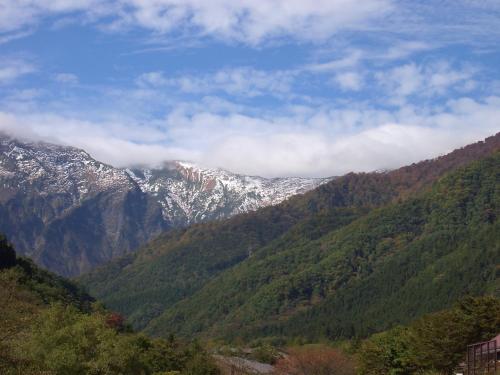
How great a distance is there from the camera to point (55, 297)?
441 ft

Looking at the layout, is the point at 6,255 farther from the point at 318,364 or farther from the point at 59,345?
Result: the point at 59,345

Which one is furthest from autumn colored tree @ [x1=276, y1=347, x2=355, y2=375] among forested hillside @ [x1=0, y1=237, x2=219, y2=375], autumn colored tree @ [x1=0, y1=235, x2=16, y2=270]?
autumn colored tree @ [x1=0, y1=235, x2=16, y2=270]

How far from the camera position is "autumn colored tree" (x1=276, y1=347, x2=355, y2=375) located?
447ft

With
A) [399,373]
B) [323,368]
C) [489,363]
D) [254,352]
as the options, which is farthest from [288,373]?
[489,363]

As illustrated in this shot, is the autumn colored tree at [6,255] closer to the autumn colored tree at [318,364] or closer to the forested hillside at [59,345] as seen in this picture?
the forested hillside at [59,345]

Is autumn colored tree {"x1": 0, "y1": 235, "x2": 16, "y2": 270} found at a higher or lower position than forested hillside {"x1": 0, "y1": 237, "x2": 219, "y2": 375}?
higher

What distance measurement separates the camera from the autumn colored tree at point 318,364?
136 m

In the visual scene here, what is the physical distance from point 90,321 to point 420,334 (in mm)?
47692

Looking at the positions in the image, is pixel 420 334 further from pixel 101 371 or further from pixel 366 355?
pixel 101 371

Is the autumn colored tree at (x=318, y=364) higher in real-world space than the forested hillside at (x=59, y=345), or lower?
lower

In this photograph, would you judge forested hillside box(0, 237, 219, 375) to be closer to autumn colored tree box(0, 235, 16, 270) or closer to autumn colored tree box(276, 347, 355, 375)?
autumn colored tree box(0, 235, 16, 270)

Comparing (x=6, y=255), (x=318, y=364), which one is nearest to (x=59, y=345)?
(x=318, y=364)

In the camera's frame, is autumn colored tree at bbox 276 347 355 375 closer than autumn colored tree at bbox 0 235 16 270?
Result: Yes

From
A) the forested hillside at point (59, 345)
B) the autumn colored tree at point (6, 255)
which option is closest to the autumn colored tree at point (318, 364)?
the forested hillside at point (59, 345)
